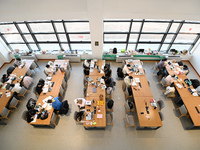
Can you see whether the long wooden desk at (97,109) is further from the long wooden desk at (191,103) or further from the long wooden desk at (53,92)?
the long wooden desk at (191,103)

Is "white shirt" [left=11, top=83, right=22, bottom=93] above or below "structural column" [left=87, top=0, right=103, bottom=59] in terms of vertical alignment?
below

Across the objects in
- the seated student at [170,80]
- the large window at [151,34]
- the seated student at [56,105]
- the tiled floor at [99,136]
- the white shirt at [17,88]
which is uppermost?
the large window at [151,34]

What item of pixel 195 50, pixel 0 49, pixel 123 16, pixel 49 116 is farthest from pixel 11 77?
pixel 195 50

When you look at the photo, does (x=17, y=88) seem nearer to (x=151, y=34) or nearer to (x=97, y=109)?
(x=97, y=109)

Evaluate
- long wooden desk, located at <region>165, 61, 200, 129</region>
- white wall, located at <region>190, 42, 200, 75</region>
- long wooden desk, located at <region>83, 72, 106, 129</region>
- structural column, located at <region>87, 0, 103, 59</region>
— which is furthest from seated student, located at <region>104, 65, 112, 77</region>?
white wall, located at <region>190, 42, 200, 75</region>

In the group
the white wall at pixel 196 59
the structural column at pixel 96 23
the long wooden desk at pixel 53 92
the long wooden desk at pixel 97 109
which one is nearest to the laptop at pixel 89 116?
the long wooden desk at pixel 97 109

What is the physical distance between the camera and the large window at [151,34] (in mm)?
7836

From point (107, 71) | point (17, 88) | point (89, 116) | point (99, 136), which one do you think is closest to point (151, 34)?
point (107, 71)

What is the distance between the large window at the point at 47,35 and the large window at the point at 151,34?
1912mm

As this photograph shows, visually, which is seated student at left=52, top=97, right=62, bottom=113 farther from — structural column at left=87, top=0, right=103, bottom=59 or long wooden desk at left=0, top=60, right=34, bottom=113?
structural column at left=87, top=0, right=103, bottom=59

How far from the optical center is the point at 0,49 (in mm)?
8828

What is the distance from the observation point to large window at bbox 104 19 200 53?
7.84m

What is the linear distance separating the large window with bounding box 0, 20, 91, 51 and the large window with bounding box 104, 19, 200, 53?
1.91m

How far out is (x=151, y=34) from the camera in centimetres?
850
